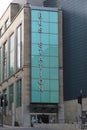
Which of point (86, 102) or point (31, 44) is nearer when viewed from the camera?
point (86, 102)

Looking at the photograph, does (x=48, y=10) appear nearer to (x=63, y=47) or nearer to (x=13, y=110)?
(x=63, y=47)

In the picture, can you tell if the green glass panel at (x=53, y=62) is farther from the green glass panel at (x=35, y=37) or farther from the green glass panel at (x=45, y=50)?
the green glass panel at (x=35, y=37)

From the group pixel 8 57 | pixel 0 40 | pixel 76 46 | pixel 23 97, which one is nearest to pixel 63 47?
pixel 76 46

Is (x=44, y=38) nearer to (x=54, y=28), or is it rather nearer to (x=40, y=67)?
(x=54, y=28)

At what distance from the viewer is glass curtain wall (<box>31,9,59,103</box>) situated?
84938 mm

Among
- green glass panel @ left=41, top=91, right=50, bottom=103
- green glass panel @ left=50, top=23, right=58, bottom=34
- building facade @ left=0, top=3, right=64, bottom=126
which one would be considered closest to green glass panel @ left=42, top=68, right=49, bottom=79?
building facade @ left=0, top=3, right=64, bottom=126

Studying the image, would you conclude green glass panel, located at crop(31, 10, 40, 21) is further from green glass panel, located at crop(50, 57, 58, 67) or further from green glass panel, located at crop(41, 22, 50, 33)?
green glass panel, located at crop(50, 57, 58, 67)

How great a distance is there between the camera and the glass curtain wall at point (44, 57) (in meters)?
84.9

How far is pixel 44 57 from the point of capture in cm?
8588

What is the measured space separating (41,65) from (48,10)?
37.3 ft

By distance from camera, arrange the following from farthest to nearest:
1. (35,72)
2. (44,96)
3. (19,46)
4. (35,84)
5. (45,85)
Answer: (19,46), (45,85), (44,96), (35,72), (35,84)

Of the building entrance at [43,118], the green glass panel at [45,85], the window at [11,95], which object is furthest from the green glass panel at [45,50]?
the window at [11,95]

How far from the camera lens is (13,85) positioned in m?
96.2

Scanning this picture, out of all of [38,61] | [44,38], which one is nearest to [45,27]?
[44,38]
